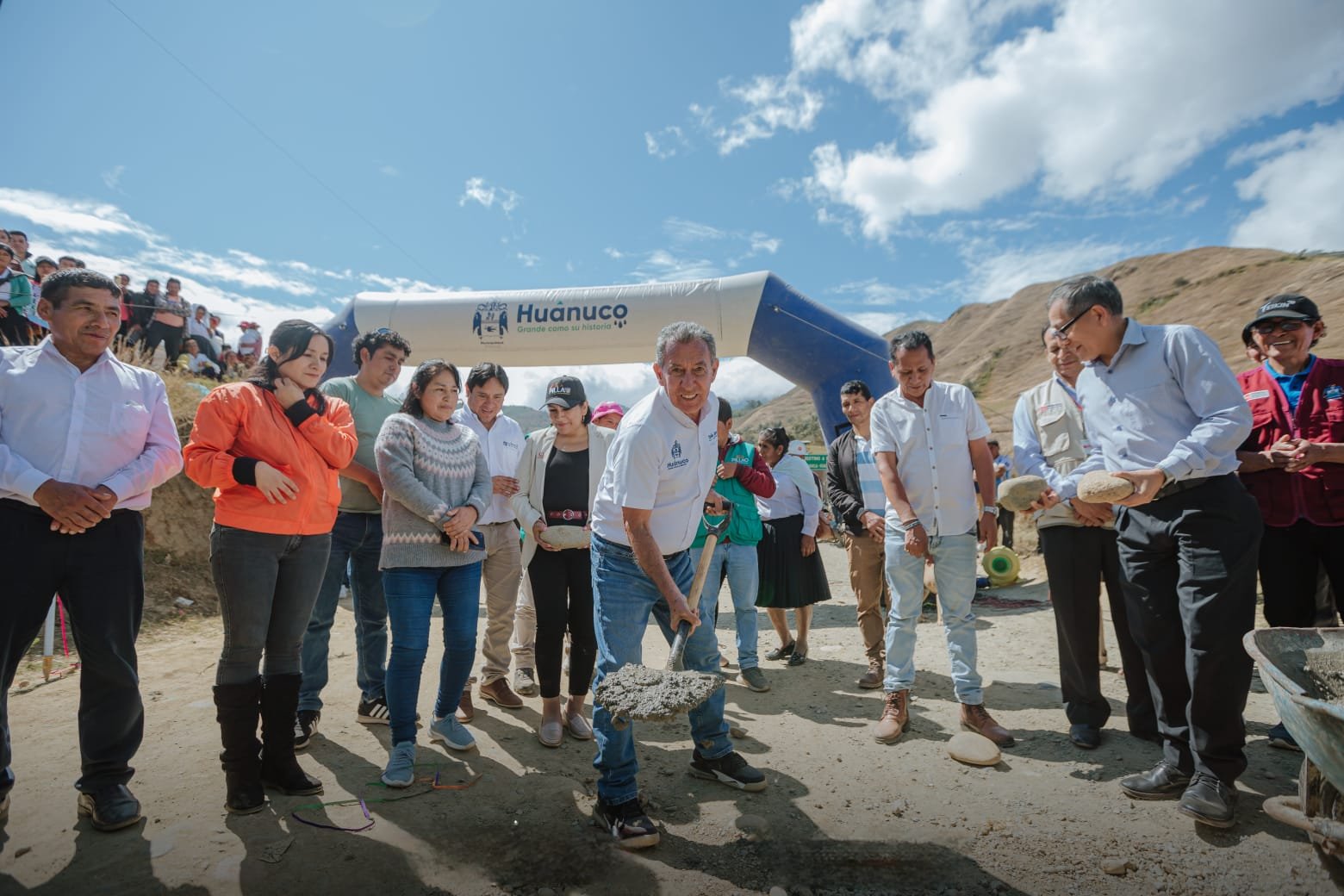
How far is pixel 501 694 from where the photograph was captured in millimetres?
3959

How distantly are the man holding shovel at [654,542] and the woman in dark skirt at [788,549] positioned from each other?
2.16 metres

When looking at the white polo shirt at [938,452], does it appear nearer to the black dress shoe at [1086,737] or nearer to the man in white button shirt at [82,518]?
the black dress shoe at [1086,737]

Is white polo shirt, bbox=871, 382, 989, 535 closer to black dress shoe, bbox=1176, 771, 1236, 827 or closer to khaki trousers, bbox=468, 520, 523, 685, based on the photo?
black dress shoe, bbox=1176, 771, 1236, 827

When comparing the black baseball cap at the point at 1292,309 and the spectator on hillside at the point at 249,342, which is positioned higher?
the spectator on hillside at the point at 249,342

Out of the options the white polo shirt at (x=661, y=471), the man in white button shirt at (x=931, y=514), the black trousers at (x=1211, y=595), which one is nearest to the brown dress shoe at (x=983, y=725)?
the man in white button shirt at (x=931, y=514)

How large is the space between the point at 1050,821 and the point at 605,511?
2.11 m

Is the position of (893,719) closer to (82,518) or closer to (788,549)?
(788,549)

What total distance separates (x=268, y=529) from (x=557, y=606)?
4.69 feet

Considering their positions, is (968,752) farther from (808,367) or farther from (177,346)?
(177,346)

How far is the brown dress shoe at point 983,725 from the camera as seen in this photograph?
3.25m

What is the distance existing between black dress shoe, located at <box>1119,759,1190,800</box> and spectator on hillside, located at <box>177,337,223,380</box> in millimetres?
12204

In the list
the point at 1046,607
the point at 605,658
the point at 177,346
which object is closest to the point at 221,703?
the point at 605,658

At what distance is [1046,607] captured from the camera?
6656mm

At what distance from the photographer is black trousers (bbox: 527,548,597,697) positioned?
3.44 metres
